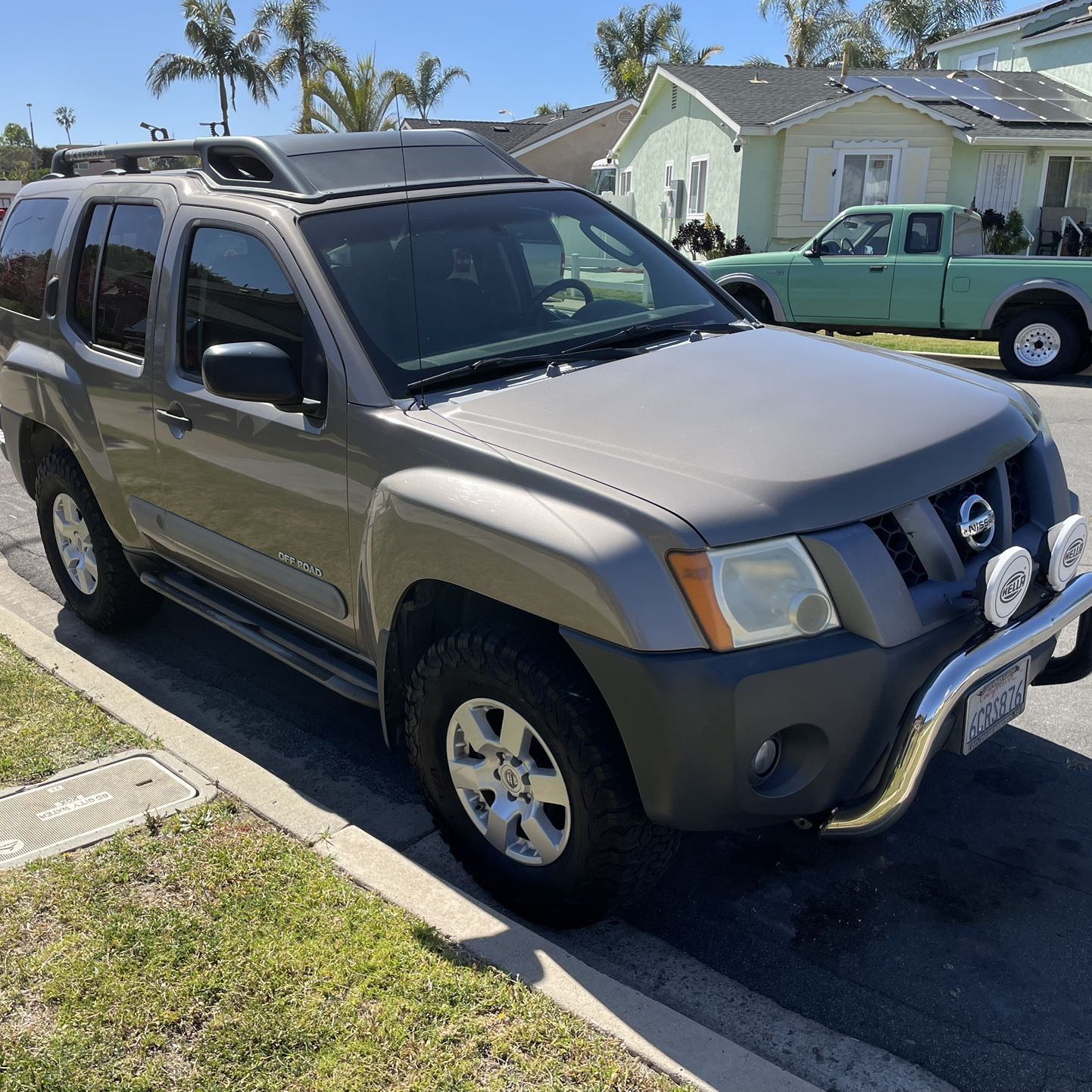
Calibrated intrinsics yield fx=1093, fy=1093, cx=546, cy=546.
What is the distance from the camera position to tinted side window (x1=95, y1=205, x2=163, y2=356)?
4.21 m

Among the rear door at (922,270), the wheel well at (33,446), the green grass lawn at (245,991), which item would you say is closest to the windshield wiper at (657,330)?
the green grass lawn at (245,991)

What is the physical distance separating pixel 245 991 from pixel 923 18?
2317 inches

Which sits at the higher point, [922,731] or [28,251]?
[28,251]

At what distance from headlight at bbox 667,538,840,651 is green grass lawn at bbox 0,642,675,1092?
1010mm

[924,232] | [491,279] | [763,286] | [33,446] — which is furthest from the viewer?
[763,286]

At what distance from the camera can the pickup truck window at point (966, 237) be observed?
12.3 m

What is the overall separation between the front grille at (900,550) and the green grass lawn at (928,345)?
11.0 meters

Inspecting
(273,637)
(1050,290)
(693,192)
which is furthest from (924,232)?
(693,192)

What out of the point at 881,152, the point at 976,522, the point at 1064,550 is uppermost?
the point at 881,152

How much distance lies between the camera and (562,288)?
3.96 metres

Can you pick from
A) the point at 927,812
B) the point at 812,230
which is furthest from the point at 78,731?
the point at 812,230

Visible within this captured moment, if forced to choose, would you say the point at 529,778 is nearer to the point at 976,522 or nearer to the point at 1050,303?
the point at 976,522

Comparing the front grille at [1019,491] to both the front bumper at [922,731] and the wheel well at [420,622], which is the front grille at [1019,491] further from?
the wheel well at [420,622]

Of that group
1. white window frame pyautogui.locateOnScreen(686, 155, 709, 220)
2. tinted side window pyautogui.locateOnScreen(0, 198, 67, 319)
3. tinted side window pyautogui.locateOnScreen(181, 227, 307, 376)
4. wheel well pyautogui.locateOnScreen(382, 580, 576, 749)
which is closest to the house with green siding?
white window frame pyautogui.locateOnScreen(686, 155, 709, 220)
